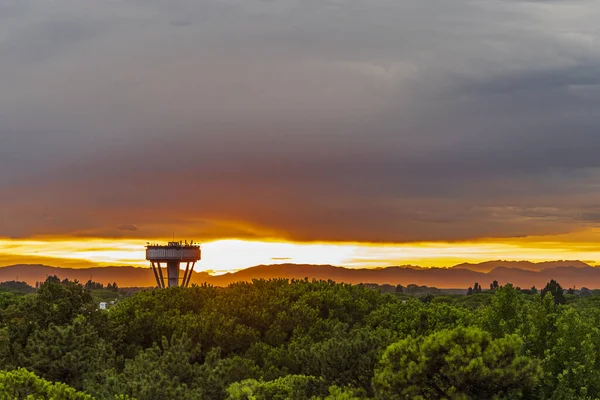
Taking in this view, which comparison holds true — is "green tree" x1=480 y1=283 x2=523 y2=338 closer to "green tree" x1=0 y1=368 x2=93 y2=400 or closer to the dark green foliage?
the dark green foliage

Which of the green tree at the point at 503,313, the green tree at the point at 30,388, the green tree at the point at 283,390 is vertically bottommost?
the green tree at the point at 283,390

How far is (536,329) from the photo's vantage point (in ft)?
102

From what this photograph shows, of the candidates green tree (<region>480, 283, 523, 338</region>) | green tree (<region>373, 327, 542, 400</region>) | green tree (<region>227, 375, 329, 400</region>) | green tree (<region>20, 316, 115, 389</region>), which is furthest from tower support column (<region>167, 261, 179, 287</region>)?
green tree (<region>373, 327, 542, 400</region>)

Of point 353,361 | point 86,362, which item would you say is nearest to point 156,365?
point 86,362

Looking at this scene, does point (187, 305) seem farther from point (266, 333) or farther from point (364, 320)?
point (364, 320)

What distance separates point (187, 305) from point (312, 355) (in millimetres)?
27020

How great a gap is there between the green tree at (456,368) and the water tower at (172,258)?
107856mm

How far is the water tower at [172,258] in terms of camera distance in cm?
12838

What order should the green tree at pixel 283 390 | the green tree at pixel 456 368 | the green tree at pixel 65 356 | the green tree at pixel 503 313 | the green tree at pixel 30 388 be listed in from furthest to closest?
the green tree at pixel 65 356 < the green tree at pixel 503 313 < the green tree at pixel 283 390 < the green tree at pixel 30 388 < the green tree at pixel 456 368

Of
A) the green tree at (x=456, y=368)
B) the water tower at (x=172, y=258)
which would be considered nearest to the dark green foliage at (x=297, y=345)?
the green tree at (x=456, y=368)

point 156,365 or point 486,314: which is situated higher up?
point 486,314

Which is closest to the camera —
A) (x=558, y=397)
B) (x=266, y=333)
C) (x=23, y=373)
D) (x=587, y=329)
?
(x=23, y=373)

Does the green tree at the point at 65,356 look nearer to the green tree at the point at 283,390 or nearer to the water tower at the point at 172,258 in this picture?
the green tree at the point at 283,390

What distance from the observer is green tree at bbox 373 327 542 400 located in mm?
22625
